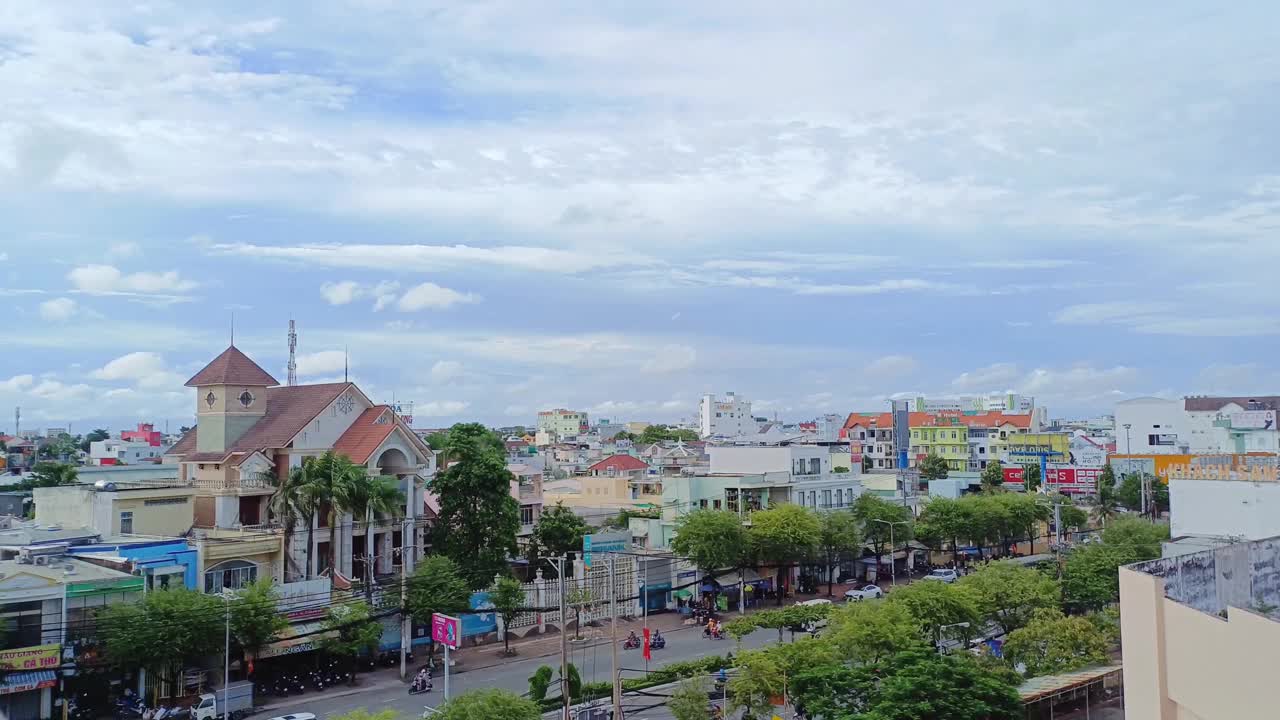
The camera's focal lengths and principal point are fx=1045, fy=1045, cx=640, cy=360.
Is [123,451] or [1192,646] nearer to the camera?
[1192,646]

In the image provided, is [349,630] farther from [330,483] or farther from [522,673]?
[522,673]

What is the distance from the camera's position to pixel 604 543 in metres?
56.0

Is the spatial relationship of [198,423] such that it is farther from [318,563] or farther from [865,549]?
[865,549]

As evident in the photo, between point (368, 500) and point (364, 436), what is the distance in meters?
5.22

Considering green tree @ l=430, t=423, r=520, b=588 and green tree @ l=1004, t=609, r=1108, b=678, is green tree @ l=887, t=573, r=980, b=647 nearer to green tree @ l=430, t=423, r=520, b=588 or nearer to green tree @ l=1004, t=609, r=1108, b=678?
green tree @ l=1004, t=609, r=1108, b=678

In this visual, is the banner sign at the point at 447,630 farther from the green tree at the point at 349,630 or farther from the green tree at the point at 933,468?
the green tree at the point at 933,468

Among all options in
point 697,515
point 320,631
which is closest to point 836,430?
point 697,515

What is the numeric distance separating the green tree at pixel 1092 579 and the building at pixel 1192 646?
22.7 meters

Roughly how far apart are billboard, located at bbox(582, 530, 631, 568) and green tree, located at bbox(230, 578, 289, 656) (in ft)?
60.0

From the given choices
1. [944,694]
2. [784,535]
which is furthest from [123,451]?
[944,694]

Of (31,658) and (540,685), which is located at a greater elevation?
(31,658)

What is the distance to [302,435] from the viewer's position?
47.4 metres

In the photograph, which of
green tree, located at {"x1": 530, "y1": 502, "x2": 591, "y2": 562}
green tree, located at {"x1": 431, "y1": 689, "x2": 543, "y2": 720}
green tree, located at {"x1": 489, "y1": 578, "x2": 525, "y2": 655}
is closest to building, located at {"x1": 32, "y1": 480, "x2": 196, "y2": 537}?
green tree, located at {"x1": 489, "y1": 578, "x2": 525, "y2": 655}

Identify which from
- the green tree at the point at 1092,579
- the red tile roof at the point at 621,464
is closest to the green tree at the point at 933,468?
the red tile roof at the point at 621,464
